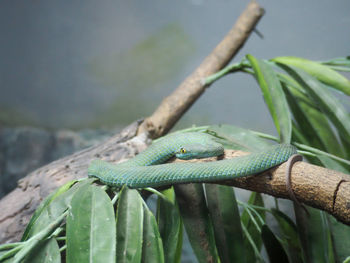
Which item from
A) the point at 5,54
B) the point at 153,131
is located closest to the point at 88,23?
the point at 5,54

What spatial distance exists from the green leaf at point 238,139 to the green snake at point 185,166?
9.7 inches

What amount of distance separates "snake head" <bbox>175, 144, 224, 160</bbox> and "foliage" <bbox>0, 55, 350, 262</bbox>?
0.65 ft

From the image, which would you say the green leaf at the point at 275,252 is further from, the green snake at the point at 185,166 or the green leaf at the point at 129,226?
the green leaf at the point at 129,226

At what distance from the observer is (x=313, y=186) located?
1.09m

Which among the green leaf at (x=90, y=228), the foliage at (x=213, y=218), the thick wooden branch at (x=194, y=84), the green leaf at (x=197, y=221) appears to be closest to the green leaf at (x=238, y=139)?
the foliage at (x=213, y=218)

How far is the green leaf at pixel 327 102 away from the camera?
5.84 ft

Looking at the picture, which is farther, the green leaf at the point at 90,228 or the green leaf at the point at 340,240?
the green leaf at the point at 340,240

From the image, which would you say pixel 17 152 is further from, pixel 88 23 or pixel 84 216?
pixel 84 216

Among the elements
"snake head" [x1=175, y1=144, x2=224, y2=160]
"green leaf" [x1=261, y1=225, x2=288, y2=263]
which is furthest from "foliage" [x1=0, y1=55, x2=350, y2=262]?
"snake head" [x1=175, y1=144, x2=224, y2=160]

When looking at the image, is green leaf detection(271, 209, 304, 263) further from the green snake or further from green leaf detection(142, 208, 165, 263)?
green leaf detection(142, 208, 165, 263)

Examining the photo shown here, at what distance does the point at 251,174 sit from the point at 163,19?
139 inches

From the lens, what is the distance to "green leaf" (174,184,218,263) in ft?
4.86

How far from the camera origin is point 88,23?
4.16 metres

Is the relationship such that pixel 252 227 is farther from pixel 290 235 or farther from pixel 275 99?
pixel 275 99
